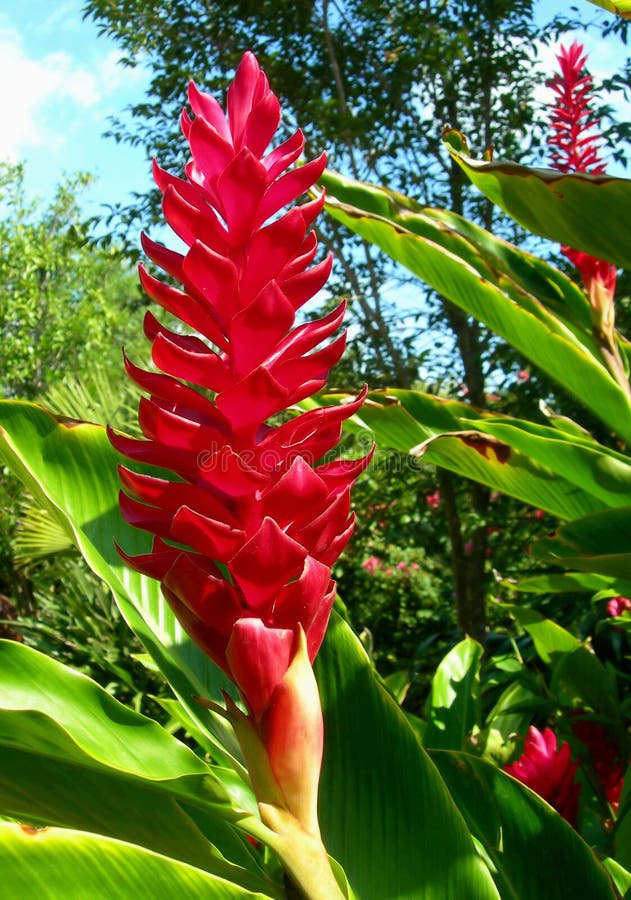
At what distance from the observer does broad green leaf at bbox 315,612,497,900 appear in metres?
0.85

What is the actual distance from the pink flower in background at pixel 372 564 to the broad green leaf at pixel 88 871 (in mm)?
6785

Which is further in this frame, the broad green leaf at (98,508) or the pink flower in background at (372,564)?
the pink flower in background at (372,564)

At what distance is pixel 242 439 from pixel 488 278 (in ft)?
4.23

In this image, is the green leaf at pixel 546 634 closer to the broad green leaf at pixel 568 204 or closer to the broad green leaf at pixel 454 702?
the broad green leaf at pixel 454 702

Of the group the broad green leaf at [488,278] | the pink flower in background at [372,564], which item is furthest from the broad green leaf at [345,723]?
the pink flower in background at [372,564]

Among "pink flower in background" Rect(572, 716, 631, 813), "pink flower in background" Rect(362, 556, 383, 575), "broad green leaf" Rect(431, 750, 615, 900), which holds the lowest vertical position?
"pink flower in background" Rect(362, 556, 383, 575)

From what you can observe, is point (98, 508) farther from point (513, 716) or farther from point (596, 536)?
point (513, 716)

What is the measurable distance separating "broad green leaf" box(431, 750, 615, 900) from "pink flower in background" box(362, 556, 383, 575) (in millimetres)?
6215

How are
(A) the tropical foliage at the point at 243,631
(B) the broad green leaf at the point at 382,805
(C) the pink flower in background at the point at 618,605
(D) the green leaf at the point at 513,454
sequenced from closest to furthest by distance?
1. (A) the tropical foliage at the point at 243,631
2. (B) the broad green leaf at the point at 382,805
3. (D) the green leaf at the point at 513,454
4. (C) the pink flower in background at the point at 618,605

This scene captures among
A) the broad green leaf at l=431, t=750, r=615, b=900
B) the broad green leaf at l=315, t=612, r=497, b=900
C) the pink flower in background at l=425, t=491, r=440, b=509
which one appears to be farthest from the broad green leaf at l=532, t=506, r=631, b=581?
the pink flower in background at l=425, t=491, r=440, b=509

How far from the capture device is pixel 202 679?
1014 mm

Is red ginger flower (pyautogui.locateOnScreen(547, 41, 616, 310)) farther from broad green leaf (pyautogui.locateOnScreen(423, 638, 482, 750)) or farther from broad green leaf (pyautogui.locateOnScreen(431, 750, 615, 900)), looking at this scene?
broad green leaf (pyautogui.locateOnScreen(431, 750, 615, 900))

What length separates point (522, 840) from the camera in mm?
1105

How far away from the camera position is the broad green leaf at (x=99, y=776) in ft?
2.57
